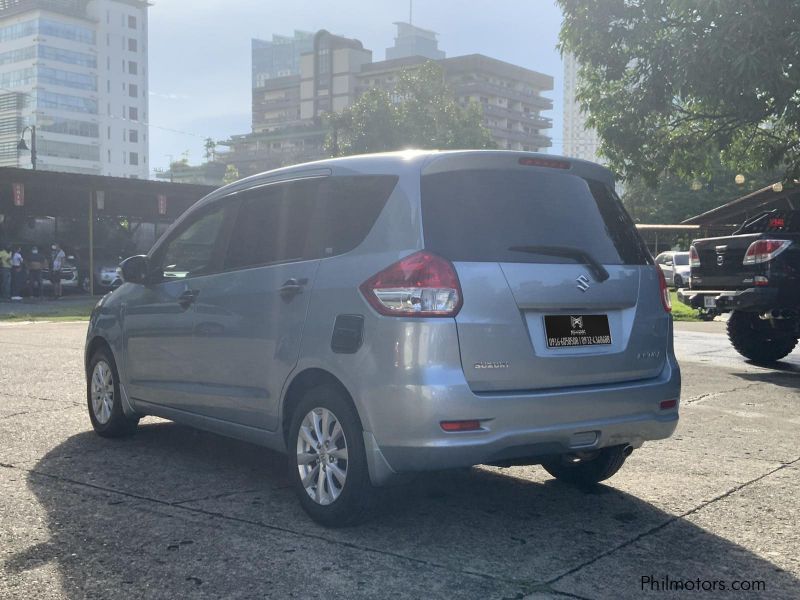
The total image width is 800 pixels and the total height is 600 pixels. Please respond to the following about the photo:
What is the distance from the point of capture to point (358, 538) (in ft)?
14.0

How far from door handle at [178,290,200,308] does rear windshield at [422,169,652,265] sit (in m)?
1.94

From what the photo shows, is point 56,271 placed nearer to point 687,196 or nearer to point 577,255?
point 577,255

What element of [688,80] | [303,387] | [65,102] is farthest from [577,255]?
[65,102]

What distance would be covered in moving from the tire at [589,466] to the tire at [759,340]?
7206mm

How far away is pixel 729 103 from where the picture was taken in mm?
13484

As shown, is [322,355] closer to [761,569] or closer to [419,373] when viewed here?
[419,373]

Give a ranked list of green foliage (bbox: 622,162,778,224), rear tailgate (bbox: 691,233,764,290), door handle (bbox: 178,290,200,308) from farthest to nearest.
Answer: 1. green foliage (bbox: 622,162,778,224)
2. rear tailgate (bbox: 691,233,764,290)
3. door handle (bbox: 178,290,200,308)

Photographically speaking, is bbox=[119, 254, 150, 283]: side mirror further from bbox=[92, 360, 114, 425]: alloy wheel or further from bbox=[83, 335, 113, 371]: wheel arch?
bbox=[92, 360, 114, 425]: alloy wheel

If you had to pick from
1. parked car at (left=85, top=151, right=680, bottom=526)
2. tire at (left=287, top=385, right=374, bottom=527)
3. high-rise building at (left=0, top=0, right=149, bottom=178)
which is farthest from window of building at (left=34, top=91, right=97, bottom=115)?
tire at (left=287, top=385, right=374, bottom=527)

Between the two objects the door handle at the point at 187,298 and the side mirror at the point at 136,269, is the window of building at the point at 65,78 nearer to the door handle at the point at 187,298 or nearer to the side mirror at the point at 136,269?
the side mirror at the point at 136,269

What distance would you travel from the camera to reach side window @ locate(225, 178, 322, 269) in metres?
4.98

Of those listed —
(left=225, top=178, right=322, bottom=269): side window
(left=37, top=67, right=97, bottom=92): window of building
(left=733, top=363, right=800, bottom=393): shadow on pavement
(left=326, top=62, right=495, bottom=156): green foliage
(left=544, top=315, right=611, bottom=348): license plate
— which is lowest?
(left=733, top=363, right=800, bottom=393): shadow on pavement

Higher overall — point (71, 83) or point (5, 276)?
point (71, 83)

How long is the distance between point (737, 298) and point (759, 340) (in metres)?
1.24
